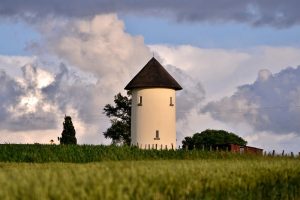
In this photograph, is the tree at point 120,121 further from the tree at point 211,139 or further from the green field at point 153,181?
the green field at point 153,181

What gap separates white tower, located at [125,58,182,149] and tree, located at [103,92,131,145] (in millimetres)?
10601

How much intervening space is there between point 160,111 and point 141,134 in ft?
10.8

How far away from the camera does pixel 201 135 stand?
3777 inches

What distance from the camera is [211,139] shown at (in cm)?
9531

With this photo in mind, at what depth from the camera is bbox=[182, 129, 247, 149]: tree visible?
94.9m

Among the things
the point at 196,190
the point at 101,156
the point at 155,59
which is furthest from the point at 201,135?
the point at 196,190

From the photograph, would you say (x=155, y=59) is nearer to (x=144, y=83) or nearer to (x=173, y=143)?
(x=144, y=83)

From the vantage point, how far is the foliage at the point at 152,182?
959 cm

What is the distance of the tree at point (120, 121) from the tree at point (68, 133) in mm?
7627

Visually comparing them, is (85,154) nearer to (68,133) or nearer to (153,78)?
(153,78)

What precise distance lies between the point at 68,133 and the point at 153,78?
1254cm

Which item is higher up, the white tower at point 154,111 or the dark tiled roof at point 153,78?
the dark tiled roof at point 153,78

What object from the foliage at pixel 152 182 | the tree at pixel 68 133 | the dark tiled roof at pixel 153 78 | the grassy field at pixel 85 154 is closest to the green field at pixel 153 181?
the foliage at pixel 152 182

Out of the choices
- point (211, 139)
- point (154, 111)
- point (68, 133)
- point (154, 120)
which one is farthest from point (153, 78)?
point (211, 139)
